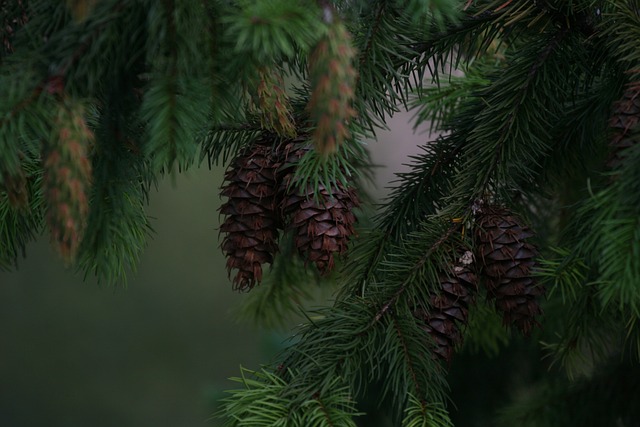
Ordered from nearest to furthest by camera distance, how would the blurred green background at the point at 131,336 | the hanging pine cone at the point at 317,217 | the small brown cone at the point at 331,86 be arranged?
the small brown cone at the point at 331,86 → the hanging pine cone at the point at 317,217 → the blurred green background at the point at 131,336

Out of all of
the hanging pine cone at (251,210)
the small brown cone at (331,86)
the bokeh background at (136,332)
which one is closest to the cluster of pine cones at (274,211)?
the hanging pine cone at (251,210)

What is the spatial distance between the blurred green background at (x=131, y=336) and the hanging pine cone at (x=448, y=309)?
2.05 metres

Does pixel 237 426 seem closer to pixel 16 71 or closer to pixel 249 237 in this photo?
pixel 249 237

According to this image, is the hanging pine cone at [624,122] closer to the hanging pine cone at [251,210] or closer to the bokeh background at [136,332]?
the hanging pine cone at [251,210]

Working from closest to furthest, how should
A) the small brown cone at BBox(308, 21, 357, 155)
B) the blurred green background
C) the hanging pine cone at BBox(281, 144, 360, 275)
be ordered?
the small brown cone at BBox(308, 21, 357, 155), the hanging pine cone at BBox(281, 144, 360, 275), the blurred green background

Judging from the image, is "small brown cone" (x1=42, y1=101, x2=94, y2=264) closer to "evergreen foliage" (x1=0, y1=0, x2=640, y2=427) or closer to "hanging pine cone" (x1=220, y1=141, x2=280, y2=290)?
"evergreen foliage" (x1=0, y1=0, x2=640, y2=427)

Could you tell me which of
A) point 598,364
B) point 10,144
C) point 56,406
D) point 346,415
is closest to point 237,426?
point 346,415

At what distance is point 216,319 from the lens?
113 inches

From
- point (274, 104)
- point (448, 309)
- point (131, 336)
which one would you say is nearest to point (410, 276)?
point (448, 309)

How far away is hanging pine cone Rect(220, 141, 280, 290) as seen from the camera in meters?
0.44

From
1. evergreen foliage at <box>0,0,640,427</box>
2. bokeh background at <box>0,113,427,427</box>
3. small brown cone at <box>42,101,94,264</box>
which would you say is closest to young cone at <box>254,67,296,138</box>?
evergreen foliage at <box>0,0,640,427</box>

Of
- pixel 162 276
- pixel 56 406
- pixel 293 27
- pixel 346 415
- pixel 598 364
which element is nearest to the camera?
pixel 293 27

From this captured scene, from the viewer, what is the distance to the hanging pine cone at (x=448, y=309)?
0.44 meters

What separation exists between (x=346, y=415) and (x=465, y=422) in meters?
0.48
